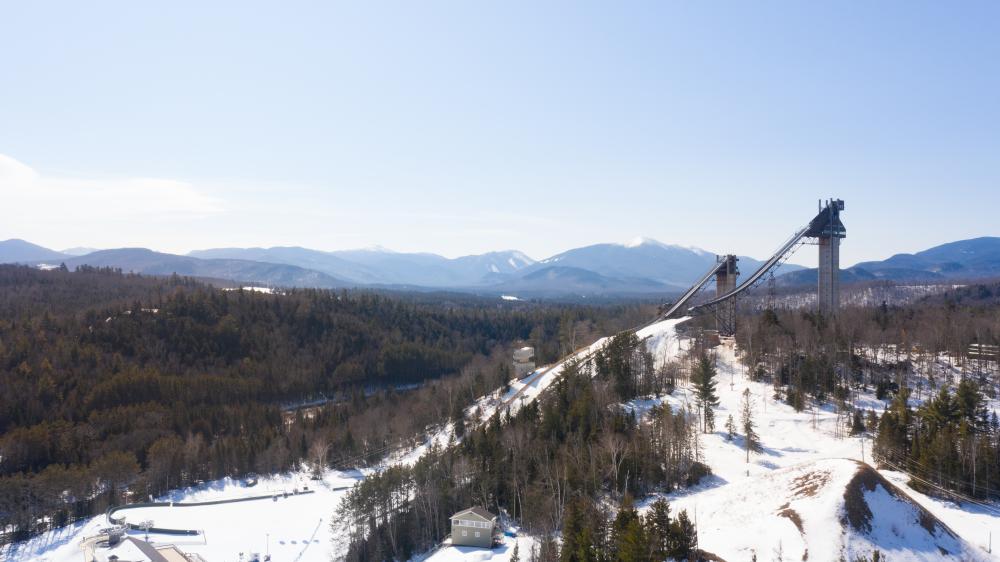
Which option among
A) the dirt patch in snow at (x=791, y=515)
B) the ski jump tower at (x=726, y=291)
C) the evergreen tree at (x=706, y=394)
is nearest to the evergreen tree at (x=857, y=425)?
the evergreen tree at (x=706, y=394)

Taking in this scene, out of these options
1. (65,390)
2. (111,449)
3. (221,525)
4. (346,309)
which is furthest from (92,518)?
(346,309)

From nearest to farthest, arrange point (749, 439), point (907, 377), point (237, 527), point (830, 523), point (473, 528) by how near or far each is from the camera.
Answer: point (830, 523) → point (473, 528) → point (749, 439) → point (237, 527) → point (907, 377)

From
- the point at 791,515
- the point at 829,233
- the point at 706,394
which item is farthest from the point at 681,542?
the point at 829,233

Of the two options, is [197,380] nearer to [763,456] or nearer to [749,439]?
[749,439]

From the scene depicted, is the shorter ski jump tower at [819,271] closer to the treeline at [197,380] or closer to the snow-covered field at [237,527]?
the treeline at [197,380]

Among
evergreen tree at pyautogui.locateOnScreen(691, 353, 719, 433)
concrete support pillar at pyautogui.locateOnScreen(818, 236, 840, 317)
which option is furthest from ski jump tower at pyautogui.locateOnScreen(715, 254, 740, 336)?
evergreen tree at pyautogui.locateOnScreen(691, 353, 719, 433)

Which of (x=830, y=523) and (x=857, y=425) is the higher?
(x=857, y=425)

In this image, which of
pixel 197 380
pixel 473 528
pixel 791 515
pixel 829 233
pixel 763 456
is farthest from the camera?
pixel 197 380

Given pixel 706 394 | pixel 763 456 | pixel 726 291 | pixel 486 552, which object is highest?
pixel 726 291
